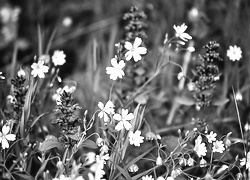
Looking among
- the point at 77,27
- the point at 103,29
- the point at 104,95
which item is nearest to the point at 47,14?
the point at 77,27

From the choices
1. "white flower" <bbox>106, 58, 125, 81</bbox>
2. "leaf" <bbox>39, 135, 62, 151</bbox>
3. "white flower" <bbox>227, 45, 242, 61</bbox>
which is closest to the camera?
"leaf" <bbox>39, 135, 62, 151</bbox>

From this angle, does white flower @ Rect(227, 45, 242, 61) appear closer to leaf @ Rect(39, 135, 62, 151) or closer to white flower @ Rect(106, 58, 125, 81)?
white flower @ Rect(106, 58, 125, 81)

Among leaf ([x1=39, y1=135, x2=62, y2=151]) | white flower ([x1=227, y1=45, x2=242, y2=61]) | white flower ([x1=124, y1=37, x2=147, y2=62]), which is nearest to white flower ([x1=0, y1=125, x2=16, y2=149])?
leaf ([x1=39, y1=135, x2=62, y2=151])

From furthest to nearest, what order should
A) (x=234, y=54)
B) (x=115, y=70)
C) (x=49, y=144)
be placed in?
(x=234, y=54) < (x=115, y=70) < (x=49, y=144)

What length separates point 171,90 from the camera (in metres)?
3.13

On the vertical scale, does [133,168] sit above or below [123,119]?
below

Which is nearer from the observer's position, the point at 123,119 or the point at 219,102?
the point at 123,119

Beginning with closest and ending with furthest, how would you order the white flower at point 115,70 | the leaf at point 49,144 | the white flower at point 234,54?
the leaf at point 49,144
the white flower at point 115,70
the white flower at point 234,54

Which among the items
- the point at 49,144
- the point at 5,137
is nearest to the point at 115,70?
the point at 49,144

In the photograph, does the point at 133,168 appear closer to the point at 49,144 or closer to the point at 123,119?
the point at 123,119

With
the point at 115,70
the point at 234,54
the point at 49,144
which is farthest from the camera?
the point at 234,54

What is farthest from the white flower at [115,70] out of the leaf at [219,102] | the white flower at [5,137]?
the leaf at [219,102]

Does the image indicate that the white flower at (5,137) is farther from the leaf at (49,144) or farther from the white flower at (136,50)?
the white flower at (136,50)

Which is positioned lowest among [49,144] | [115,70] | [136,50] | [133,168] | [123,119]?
[133,168]
